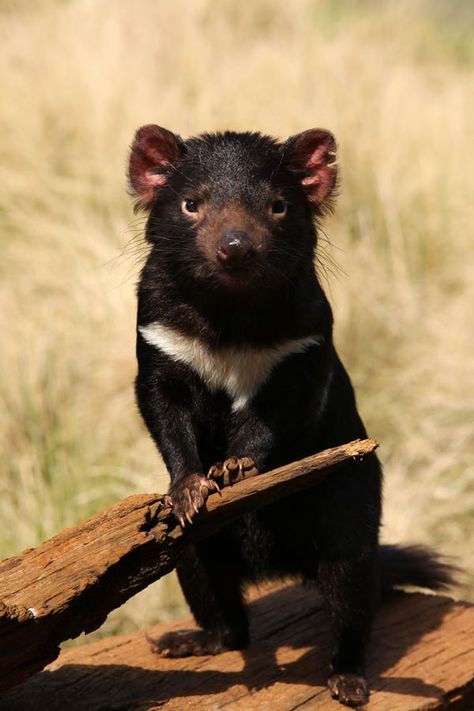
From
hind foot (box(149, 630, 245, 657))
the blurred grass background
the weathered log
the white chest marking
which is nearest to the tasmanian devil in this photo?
the white chest marking

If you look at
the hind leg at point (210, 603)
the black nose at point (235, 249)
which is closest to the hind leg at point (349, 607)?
the hind leg at point (210, 603)

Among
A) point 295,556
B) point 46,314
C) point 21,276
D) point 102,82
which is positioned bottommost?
point 295,556

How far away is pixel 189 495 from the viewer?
2.90m

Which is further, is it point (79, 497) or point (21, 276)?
point (21, 276)

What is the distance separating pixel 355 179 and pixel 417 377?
1.65 meters

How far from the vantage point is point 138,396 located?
3.25 metres

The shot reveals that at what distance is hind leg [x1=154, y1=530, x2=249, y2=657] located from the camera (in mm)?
3510

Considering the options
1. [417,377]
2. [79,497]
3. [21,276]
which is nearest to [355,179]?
[417,377]

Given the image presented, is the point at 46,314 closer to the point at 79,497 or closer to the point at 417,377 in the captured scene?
the point at 79,497

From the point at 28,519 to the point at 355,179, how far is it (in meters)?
3.58

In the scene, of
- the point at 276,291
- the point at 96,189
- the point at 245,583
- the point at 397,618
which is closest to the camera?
the point at 276,291

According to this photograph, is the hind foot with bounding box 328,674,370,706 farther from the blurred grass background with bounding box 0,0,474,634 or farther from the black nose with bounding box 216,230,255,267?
the blurred grass background with bounding box 0,0,474,634

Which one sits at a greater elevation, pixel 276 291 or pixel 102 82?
pixel 102 82

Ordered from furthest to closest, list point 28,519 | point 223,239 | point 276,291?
point 28,519
point 276,291
point 223,239
